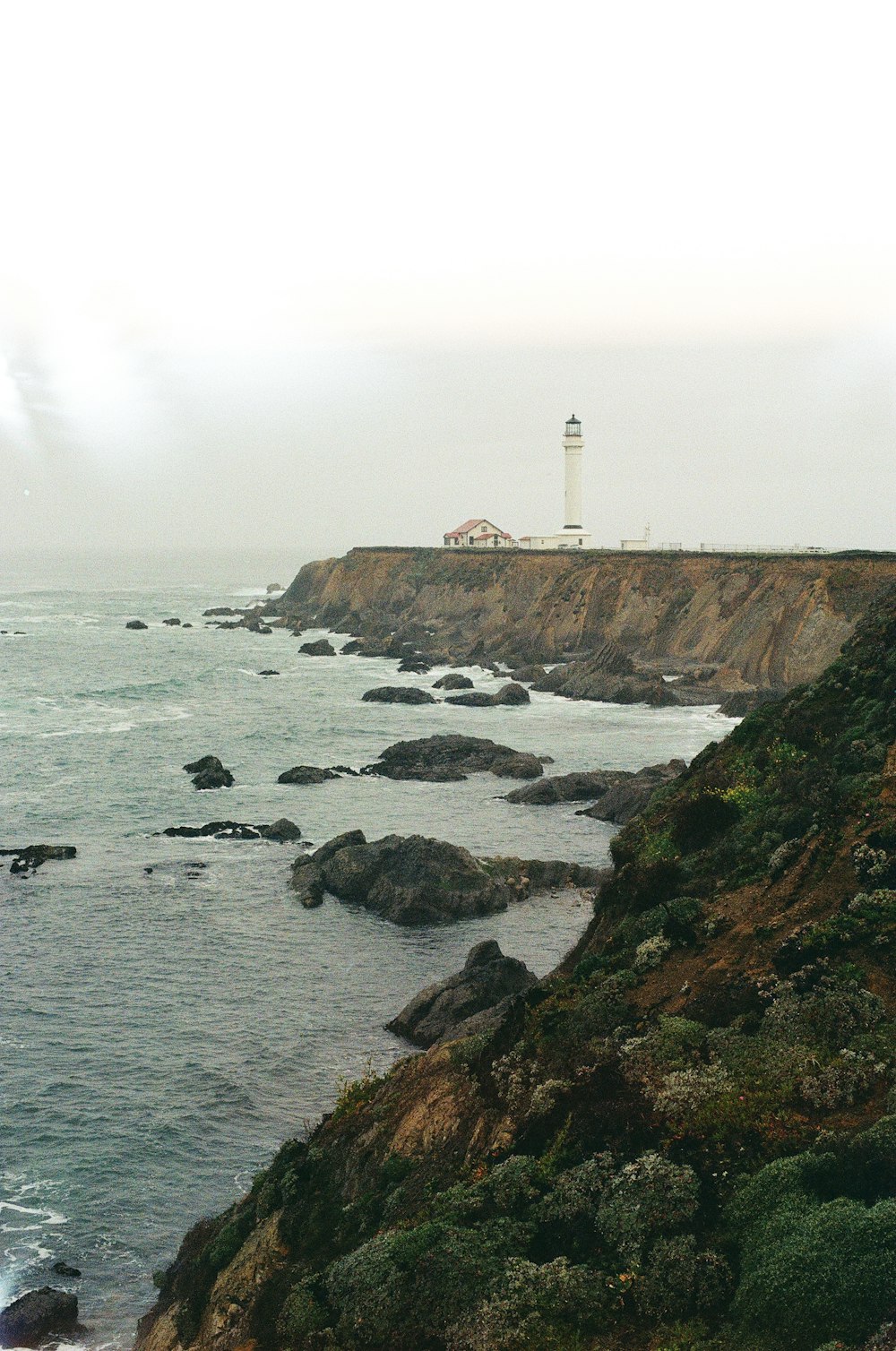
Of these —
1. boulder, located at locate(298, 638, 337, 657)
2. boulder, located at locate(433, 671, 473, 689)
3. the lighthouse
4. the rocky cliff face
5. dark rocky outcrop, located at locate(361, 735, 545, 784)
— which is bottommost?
dark rocky outcrop, located at locate(361, 735, 545, 784)

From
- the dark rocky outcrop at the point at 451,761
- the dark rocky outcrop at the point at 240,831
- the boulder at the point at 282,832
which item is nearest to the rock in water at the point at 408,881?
the boulder at the point at 282,832

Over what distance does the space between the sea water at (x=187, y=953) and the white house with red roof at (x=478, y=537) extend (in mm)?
80978

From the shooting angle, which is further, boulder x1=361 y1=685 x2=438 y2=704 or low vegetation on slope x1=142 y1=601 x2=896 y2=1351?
boulder x1=361 y1=685 x2=438 y2=704

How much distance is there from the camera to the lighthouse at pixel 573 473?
478 ft

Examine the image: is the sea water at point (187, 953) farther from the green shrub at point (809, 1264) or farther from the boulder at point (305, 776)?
the green shrub at point (809, 1264)

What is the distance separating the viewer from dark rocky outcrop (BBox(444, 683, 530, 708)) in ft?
290

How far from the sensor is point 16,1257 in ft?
77.0

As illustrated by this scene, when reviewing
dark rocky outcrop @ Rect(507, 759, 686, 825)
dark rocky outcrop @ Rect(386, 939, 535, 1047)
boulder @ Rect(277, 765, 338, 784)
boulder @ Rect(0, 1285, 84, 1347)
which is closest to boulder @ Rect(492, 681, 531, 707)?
boulder @ Rect(277, 765, 338, 784)

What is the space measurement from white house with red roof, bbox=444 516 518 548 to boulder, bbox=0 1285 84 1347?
455 feet

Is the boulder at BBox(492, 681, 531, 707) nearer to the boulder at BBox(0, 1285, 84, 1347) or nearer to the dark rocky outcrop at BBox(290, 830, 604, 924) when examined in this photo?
the dark rocky outcrop at BBox(290, 830, 604, 924)

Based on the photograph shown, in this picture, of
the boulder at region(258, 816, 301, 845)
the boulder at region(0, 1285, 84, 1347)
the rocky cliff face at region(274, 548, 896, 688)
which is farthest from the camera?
the rocky cliff face at region(274, 548, 896, 688)

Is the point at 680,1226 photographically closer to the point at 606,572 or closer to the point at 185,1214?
the point at 185,1214

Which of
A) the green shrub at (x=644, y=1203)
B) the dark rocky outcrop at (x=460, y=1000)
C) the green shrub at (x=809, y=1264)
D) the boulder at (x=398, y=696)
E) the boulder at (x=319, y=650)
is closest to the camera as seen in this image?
the green shrub at (x=809, y=1264)

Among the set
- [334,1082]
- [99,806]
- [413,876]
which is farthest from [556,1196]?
[99,806]
